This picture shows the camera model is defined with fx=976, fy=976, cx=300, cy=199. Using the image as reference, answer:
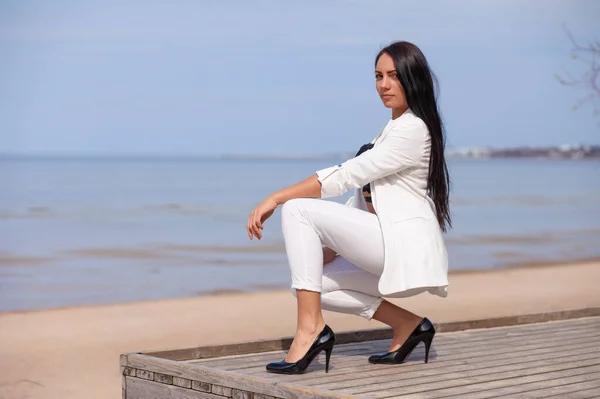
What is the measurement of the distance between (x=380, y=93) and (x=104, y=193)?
2588 cm

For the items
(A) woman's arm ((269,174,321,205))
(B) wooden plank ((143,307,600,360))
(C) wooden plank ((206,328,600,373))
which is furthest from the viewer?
(B) wooden plank ((143,307,600,360))

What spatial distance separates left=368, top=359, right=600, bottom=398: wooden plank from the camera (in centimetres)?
334

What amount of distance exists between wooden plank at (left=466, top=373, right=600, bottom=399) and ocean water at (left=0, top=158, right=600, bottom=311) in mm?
6546

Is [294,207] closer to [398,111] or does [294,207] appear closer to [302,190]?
[302,190]

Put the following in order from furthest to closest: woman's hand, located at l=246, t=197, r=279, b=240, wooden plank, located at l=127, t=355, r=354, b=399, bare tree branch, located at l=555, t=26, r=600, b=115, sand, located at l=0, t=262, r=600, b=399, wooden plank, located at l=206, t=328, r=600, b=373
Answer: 1. bare tree branch, located at l=555, t=26, r=600, b=115
2. sand, located at l=0, t=262, r=600, b=399
3. wooden plank, located at l=206, t=328, r=600, b=373
4. woman's hand, located at l=246, t=197, r=279, b=240
5. wooden plank, located at l=127, t=355, r=354, b=399

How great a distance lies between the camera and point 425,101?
3.71m

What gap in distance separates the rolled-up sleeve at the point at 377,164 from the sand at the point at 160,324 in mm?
2261

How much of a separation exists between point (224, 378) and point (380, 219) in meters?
0.81

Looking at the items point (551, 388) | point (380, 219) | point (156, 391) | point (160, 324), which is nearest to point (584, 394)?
point (551, 388)

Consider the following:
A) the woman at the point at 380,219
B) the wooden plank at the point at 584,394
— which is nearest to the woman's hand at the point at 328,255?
the woman at the point at 380,219

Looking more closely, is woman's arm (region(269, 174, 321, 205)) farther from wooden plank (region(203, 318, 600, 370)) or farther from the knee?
wooden plank (region(203, 318, 600, 370))

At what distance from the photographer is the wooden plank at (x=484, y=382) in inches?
131

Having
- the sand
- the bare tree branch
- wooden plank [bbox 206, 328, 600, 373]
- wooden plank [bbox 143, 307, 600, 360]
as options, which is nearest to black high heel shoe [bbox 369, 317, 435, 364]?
wooden plank [bbox 206, 328, 600, 373]

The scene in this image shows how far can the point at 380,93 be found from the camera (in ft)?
12.3
